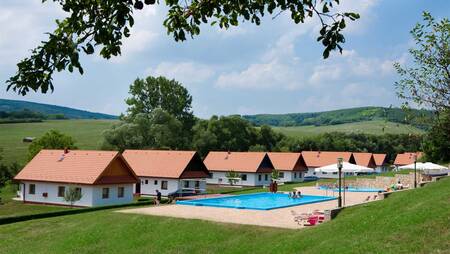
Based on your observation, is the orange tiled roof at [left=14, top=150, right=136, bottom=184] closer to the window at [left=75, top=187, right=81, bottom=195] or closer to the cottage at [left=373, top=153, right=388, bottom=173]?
the window at [left=75, top=187, right=81, bottom=195]

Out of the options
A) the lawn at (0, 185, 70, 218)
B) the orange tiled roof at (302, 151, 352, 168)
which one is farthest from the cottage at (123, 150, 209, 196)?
the orange tiled roof at (302, 151, 352, 168)

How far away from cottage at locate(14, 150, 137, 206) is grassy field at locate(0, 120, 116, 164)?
45831mm

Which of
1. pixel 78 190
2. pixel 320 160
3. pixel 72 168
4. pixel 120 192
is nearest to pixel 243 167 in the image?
pixel 320 160

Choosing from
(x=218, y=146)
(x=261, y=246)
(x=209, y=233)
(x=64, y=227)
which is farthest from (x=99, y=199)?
(x=218, y=146)

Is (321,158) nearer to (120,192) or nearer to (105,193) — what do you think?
(120,192)

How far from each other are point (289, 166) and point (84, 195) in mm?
37848

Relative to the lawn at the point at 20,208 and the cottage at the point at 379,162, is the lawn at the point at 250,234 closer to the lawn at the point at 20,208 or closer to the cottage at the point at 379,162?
the lawn at the point at 20,208

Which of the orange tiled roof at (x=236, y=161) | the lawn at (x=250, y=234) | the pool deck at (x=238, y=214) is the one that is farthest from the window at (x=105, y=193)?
the orange tiled roof at (x=236, y=161)

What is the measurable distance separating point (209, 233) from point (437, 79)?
1190 centimetres

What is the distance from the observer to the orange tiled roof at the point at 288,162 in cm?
7431

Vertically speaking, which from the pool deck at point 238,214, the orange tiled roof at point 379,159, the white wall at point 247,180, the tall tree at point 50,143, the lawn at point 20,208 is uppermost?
the tall tree at point 50,143

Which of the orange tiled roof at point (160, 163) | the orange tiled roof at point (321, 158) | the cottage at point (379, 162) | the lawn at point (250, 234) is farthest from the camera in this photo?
the cottage at point (379, 162)

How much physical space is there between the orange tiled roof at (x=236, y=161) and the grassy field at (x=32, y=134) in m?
29.6

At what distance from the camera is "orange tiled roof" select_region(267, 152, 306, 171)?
244 ft
